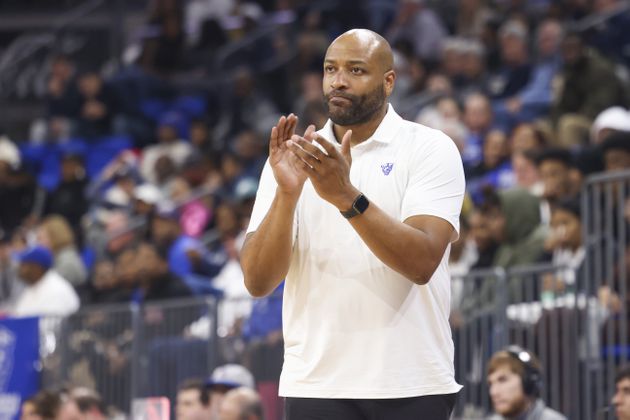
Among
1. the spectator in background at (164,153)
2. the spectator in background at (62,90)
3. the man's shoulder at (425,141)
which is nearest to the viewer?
the man's shoulder at (425,141)

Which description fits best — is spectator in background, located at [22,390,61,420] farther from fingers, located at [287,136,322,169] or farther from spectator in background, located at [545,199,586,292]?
fingers, located at [287,136,322,169]

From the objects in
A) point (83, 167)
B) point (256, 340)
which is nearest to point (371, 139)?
point (256, 340)

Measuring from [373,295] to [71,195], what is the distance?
12.9 meters

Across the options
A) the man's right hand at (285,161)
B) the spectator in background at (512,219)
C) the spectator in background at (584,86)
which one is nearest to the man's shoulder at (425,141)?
the man's right hand at (285,161)

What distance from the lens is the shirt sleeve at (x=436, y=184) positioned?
4441 millimetres

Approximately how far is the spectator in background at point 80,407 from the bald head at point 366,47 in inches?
213

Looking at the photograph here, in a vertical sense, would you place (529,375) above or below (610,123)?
below

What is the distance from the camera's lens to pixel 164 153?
1695 centimetres

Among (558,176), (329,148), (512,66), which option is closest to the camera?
(329,148)

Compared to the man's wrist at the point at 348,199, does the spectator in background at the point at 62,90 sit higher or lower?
higher

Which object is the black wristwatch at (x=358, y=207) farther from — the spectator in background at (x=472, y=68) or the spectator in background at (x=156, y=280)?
the spectator in background at (x=472, y=68)

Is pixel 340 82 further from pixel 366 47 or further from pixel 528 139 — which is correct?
pixel 528 139

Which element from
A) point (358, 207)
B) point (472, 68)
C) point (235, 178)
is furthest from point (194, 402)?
point (472, 68)

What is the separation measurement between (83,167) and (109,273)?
4.35 m
